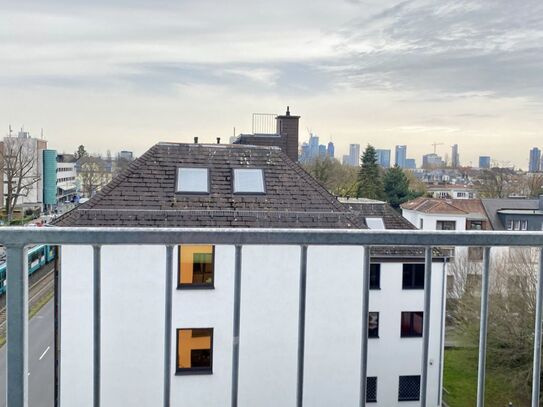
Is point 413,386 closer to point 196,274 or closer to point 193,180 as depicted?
point 196,274

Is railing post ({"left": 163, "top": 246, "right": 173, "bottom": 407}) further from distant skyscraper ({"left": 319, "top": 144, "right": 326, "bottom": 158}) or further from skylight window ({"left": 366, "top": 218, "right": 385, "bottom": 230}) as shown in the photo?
distant skyscraper ({"left": 319, "top": 144, "right": 326, "bottom": 158})

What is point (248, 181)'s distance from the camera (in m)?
11.3

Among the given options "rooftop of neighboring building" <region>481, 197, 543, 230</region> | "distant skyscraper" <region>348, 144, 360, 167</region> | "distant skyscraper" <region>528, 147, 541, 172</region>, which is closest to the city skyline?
"rooftop of neighboring building" <region>481, 197, 543, 230</region>

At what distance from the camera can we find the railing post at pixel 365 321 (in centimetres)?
166

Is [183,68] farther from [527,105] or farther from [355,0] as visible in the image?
[527,105]

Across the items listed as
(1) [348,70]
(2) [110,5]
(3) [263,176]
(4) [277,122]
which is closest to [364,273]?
(2) [110,5]

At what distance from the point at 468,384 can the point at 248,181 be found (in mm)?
9482

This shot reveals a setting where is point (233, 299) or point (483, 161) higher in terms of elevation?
point (483, 161)

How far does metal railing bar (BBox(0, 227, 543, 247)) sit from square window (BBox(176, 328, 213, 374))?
7.70 metres

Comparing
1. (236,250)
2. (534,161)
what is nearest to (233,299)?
(236,250)

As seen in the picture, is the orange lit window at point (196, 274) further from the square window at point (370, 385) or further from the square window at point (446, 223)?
the square window at point (446, 223)

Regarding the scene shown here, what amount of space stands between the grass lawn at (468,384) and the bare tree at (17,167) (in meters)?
29.0

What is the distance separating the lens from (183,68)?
55.6ft

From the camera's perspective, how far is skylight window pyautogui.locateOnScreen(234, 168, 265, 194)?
436 inches
